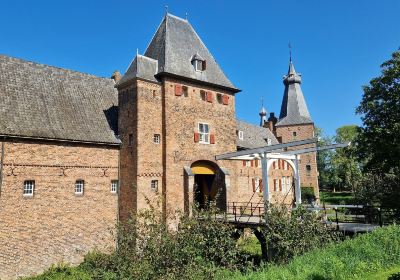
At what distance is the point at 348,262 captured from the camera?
9922 mm

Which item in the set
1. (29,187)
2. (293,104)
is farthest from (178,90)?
(293,104)

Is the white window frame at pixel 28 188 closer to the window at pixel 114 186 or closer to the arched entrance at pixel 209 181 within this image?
the window at pixel 114 186

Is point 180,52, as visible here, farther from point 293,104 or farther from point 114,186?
point 293,104

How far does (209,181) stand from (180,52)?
27.0 ft

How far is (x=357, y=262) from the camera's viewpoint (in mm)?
10047

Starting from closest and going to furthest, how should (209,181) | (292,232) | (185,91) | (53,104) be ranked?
(292,232) → (53,104) → (185,91) → (209,181)

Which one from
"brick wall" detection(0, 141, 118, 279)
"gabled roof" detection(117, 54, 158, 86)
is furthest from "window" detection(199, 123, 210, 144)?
"brick wall" detection(0, 141, 118, 279)

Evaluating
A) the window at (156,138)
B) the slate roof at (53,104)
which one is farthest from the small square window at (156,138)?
the slate roof at (53,104)

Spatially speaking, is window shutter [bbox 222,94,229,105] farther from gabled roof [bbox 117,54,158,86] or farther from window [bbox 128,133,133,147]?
window [bbox 128,133,133,147]

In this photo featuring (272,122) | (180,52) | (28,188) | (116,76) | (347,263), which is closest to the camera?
(347,263)

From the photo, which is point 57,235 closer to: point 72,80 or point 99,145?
point 99,145

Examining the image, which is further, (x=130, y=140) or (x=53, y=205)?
(x=130, y=140)

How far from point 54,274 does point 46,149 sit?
579cm

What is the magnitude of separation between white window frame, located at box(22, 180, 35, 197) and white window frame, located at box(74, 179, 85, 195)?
205 cm
